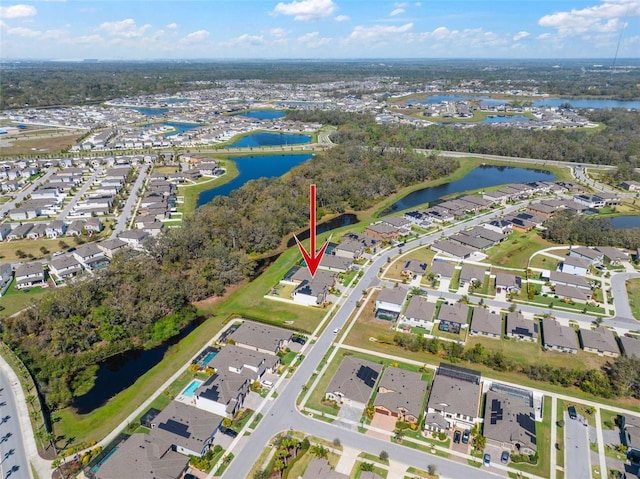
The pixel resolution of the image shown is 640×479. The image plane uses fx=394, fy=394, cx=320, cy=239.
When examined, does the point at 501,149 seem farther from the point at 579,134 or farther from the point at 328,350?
the point at 328,350

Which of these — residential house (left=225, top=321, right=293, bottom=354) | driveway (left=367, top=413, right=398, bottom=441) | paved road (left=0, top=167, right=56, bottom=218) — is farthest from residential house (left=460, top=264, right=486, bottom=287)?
paved road (left=0, top=167, right=56, bottom=218)

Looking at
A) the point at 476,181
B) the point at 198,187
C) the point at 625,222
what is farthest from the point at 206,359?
the point at 476,181

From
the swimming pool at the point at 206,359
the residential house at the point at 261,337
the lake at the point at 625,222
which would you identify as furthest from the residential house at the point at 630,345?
the swimming pool at the point at 206,359

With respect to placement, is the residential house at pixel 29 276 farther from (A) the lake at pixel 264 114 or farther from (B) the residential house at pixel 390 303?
(A) the lake at pixel 264 114

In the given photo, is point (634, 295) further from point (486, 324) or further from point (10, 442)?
point (10, 442)

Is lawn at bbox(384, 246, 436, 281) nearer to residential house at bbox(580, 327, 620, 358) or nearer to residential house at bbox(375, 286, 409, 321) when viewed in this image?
residential house at bbox(375, 286, 409, 321)

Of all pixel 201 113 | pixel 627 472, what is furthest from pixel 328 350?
pixel 201 113
